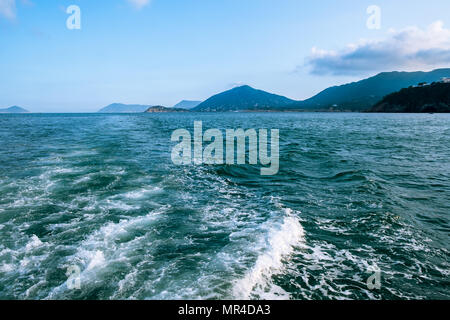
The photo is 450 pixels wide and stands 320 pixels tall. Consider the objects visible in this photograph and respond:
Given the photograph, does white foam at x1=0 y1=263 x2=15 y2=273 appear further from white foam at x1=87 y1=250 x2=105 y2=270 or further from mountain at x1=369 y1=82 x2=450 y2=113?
mountain at x1=369 y1=82 x2=450 y2=113

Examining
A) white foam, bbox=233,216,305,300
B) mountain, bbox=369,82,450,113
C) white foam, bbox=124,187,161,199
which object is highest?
mountain, bbox=369,82,450,113

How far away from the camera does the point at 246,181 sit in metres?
14.2

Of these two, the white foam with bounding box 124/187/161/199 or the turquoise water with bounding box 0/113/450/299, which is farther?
the white foam with bounding box 124/187/161/199

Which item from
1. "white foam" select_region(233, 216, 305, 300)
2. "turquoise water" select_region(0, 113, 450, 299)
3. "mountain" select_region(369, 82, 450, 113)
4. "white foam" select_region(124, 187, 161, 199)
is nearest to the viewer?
"white foam" select_region(233, 216, 305, 300)

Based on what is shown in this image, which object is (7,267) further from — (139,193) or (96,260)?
(139,193)

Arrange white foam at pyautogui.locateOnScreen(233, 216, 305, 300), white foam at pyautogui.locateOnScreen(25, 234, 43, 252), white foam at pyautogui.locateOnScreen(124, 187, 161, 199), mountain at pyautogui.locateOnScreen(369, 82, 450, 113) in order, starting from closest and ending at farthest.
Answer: white foam at pyautogui.locateOnScreen(233, 216, 305, 300) → white foam at pyautogui.locateOnScreen(25, 234, 43, 252) → white foam at pyautogui.locateOnScreen(124, 187, 161, 199) → mountain at pyautogui.locateOnScreen(369, 82, 450, 113)

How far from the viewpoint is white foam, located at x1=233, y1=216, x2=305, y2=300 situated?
550cm

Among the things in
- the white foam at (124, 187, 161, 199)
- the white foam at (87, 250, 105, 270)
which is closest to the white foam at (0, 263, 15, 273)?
the white foam at (87, 250, 105, 270)

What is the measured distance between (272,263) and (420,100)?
165 m

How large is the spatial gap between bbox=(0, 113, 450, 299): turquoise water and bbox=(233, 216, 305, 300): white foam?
0.11ft

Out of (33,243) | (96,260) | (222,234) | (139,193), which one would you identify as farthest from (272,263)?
(139,193)

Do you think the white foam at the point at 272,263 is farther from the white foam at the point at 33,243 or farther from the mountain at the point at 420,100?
the mountain at the point at 420,100

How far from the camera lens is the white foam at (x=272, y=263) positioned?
5.50 m

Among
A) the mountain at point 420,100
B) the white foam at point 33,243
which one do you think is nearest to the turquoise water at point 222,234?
the white foam at point 33,243
